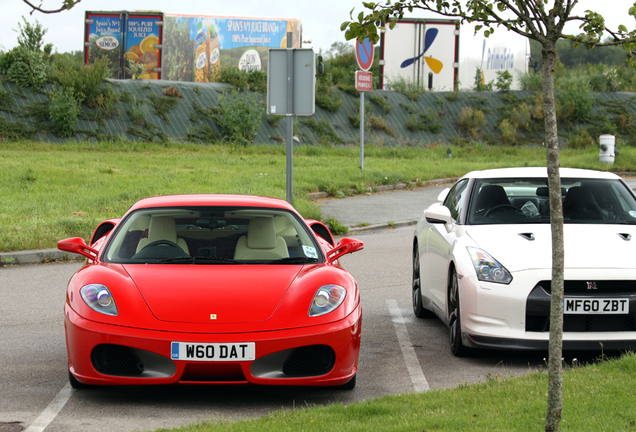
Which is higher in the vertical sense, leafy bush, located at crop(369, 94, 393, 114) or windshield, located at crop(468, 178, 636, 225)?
leafy bush, located at crop(369, 94, 393, 114)

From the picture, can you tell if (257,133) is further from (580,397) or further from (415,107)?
(580,397)

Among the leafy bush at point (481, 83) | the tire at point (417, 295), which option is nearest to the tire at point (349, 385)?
the tire at point (417, 295)

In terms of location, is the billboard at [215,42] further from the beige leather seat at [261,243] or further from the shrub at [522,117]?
the beige leather seat at [261,243]

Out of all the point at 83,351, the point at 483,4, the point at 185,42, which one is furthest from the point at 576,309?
the point at 185,42

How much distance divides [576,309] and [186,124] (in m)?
25.3

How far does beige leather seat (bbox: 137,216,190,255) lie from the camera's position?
5.65m

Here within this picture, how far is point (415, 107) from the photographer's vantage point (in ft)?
112

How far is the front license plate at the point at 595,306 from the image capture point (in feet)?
17.5

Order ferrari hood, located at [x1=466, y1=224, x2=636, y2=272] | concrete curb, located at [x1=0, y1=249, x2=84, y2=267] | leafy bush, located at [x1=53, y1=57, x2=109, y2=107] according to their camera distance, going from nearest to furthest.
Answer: ferrari hood, located at [x1=466, y1=224, x2=636, y2=272] < concrete curb, located at [x1=0, y1=249, x2=84, y2=267] < leafy bush, located at [x1=53, y1=57, x2=109, y2=107]

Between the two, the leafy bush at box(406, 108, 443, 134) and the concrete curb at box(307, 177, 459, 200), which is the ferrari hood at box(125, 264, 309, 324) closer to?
the concrete curb at box(307, 177, 459, 200)

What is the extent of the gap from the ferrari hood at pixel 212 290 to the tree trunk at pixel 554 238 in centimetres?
174

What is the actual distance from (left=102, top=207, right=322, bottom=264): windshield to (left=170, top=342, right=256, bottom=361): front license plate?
1014 mm

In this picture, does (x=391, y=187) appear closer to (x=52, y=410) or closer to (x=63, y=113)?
(x=63, y=113)

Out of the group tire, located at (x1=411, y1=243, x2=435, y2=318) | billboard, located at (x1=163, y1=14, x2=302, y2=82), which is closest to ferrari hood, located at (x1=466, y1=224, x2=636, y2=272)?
tire, located at (x1=411, y1=243, x2=435, y2=318)
